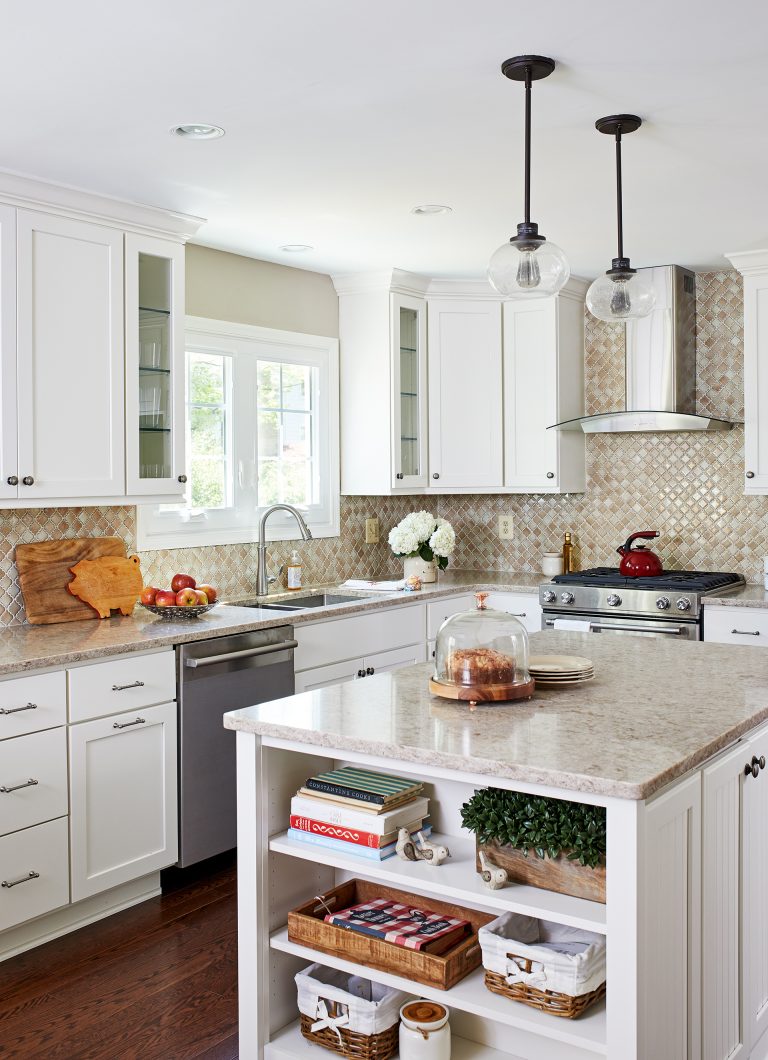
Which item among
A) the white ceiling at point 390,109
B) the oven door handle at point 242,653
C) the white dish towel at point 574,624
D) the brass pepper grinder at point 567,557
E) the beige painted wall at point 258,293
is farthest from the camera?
the brass pepper grinder at point 567,557

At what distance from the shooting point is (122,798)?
10.6 ft

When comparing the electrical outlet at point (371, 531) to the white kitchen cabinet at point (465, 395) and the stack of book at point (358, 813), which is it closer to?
the white kitchen cabinet at point (465, 395)

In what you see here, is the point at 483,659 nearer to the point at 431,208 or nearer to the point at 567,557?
the point at 431,208

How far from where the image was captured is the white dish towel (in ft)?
15.1

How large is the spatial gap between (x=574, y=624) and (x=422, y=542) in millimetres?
850

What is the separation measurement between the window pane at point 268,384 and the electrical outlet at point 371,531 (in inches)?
34.5

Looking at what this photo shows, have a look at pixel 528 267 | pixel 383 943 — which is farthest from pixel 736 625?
pixel 383 943

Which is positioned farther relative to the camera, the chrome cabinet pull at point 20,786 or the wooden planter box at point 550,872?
the chrome cabinet pull at point 20,786

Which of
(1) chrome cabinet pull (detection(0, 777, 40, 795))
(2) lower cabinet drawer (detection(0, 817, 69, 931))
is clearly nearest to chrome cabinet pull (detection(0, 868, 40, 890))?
(2) lower cabinet drawer (detection(0, 817, 69, 931))

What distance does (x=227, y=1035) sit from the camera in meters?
2.51

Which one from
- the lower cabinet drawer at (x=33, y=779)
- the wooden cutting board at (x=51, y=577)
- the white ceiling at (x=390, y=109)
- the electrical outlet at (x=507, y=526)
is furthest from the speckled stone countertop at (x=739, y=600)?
the lower cabinet drawer at (x=33, y=779)

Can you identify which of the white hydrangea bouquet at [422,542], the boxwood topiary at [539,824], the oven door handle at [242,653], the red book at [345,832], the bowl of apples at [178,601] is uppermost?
the white hydrangea bouquet at [422,542]

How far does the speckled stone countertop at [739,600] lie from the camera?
418 cm

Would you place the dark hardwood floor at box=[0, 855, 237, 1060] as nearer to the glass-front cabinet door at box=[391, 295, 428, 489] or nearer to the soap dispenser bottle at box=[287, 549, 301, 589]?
the soap dispenser bottle at box=[287, 549, 301, 589]
